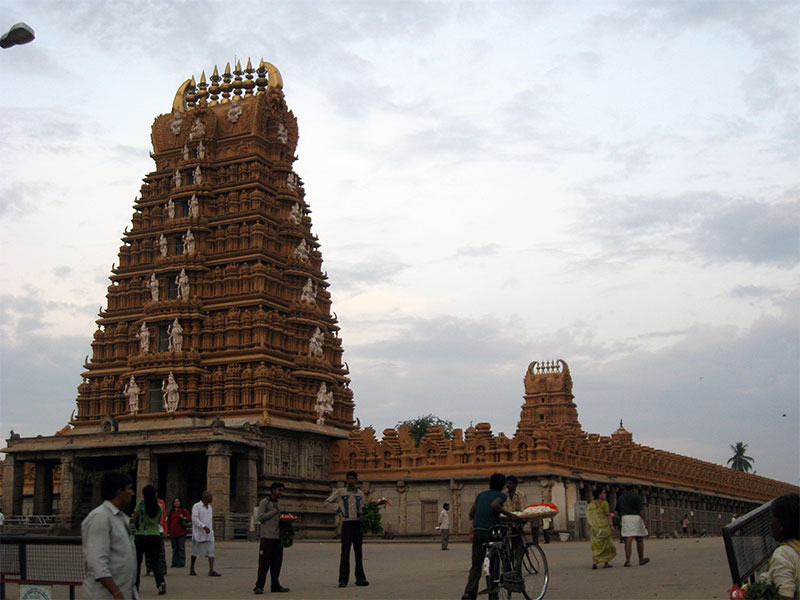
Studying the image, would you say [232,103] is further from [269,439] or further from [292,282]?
[269,439]

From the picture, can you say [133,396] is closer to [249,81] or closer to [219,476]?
[219,476]

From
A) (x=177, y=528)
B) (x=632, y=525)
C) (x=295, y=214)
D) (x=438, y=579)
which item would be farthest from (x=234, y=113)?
(x=438, y=579)

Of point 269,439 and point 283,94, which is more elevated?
point 283,94

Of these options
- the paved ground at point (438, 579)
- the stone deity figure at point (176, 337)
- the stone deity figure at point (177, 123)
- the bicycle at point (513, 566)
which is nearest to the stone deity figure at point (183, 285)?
the stone deity figure at point (176, 337)

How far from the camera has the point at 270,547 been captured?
18422mm

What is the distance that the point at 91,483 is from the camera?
47719 millimetres

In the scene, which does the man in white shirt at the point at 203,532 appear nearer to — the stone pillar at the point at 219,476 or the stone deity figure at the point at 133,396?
the stone pillar at the point at 219,476

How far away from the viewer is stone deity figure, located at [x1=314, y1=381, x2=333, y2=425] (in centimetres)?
5194

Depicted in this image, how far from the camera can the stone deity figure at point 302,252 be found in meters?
55.2

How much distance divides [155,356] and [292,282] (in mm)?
8406

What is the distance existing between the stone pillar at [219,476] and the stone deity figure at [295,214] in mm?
16739

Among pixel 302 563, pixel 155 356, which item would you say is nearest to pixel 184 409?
pixel 155 356

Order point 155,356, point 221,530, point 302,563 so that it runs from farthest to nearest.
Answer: point 155,356
point 221,530
point 302,563

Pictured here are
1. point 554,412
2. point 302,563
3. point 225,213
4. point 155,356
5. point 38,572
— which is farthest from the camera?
point 554,412
